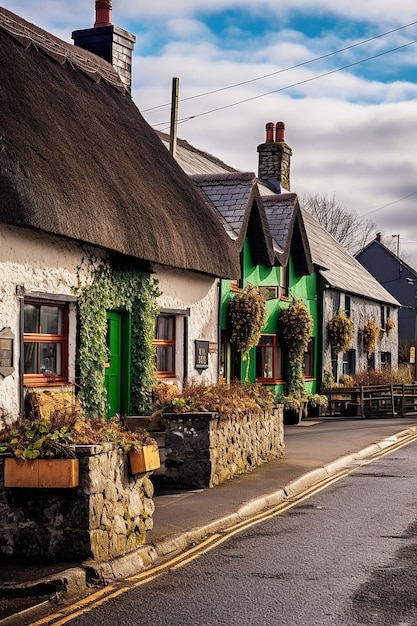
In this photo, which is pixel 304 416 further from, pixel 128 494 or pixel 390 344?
pixel 128 494

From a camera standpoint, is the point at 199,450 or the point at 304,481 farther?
the point at 304,481

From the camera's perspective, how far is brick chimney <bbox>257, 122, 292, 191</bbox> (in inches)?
1394

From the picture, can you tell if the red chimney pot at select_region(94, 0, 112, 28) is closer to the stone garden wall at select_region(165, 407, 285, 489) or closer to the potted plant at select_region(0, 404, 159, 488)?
the stone garden wall at select_region(165, 407, 285, 489)

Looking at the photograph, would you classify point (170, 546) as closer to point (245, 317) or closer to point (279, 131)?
point (245, 317)

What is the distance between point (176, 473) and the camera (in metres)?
13.1

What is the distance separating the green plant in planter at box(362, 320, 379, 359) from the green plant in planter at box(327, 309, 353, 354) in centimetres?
408

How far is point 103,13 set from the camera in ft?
65.3

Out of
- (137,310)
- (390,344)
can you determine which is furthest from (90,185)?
(390,344)

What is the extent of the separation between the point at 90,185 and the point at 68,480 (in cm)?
578

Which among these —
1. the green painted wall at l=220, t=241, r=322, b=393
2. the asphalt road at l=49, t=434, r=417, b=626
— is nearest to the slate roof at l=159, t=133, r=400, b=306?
the green painted wall at l=220, t=241, r=322, b=393

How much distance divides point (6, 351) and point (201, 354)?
689cm

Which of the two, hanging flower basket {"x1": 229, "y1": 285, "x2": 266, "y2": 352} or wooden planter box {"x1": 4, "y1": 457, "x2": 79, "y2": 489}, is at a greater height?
hanging flower basket {"x1": 229, "y1": 285, "x2": 266, "y2": 352}

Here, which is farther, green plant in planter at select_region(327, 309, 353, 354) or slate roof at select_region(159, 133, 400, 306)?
green plant in planter at select_region(327, 309, 353, 354)

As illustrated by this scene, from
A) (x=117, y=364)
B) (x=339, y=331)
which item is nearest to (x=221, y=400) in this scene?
(x=117, y=364)
